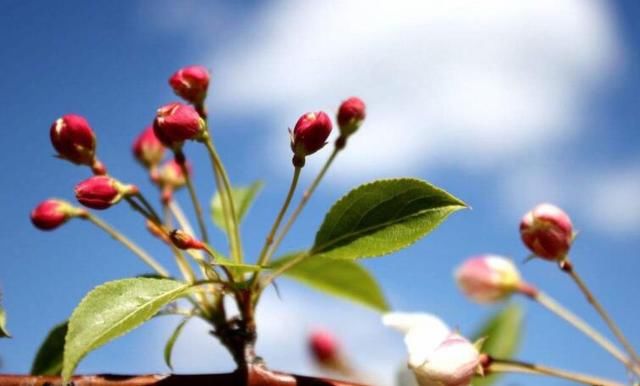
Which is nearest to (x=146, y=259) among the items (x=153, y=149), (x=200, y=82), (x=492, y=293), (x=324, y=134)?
(x=200, y=82)

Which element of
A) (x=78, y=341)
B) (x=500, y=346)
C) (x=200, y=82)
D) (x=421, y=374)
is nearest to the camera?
(x=78, y=341)

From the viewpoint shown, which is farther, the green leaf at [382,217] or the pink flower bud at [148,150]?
the pink flower bud at [148,150]

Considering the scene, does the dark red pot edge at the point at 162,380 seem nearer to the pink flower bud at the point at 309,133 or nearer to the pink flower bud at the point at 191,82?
the pink flower bud at the point at 309,133

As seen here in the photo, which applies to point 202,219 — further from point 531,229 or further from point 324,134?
point 531,229

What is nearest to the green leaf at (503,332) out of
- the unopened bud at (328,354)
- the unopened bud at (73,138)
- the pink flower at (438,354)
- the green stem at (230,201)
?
the unopened bud at (328,354)

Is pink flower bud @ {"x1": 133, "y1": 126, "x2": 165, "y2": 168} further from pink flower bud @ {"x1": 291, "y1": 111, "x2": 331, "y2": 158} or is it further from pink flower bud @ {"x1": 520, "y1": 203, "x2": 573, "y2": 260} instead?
pink flower bud @ {"x1": 520, "y1": 203, "x2": 573, "y2": 260}

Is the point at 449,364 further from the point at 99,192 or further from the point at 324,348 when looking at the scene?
the point at 324,348

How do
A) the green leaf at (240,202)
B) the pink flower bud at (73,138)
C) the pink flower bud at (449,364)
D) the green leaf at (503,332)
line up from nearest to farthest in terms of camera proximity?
the pink flower bud at (449,364) < the pink flower bud at (73,138) < the green leaf at (240,202) < the green leaf at (503,332)

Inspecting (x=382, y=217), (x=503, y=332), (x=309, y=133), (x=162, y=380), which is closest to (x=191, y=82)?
(x=309, y=133)
